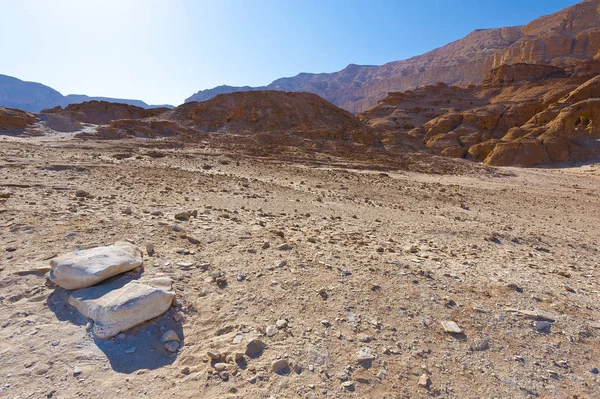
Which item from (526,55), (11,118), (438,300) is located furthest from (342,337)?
(526,55)

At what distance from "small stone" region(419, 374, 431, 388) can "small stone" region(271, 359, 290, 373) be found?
0.94m

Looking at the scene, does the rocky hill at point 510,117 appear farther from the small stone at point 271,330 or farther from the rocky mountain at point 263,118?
the small stone at point 271,330

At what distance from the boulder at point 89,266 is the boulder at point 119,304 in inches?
4.0

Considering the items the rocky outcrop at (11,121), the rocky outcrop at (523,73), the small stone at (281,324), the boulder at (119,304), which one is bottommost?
the small stone at (281,324)

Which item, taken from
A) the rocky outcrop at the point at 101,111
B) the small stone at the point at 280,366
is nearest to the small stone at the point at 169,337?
the small stone at the point at 280,366

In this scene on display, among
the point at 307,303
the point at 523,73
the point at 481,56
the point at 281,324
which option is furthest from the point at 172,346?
the point at 481,56

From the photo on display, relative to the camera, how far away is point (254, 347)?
242 cm

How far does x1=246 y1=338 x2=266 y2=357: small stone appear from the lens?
238 cm

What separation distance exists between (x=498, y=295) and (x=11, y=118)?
37.2m

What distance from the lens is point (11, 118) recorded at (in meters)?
27.3

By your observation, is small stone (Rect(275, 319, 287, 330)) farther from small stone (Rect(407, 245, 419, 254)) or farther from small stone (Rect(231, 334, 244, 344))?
small stone (Rect(407, 245, 419, 254))

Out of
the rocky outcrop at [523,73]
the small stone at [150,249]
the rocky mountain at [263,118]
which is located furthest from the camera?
the rocky outcrop at [523,73]

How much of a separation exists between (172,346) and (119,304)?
58cm

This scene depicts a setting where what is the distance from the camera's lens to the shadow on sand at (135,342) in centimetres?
224
